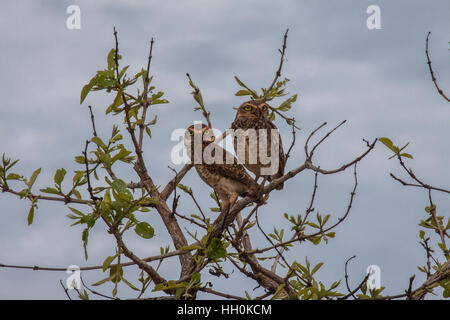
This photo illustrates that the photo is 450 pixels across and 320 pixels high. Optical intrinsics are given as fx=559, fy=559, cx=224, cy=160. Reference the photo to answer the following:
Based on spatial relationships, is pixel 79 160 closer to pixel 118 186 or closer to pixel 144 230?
pixel 118 186

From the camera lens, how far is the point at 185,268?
5094 mm

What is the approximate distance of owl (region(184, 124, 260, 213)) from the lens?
5223mm

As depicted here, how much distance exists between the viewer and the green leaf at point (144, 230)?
151 inches

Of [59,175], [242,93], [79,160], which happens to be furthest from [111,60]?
[242,93]

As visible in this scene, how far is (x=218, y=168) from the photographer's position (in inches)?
207

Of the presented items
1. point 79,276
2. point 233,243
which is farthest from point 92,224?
point 233,243

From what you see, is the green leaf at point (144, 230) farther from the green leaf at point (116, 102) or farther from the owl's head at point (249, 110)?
the owl's head at point (249, 110)

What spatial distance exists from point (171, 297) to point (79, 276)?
712mm

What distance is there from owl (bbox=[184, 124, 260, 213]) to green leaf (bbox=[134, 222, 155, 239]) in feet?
4.47

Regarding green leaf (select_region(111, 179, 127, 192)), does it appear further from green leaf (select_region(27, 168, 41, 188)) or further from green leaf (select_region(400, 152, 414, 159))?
green leaf (select_region(400, 152, 414, 159))

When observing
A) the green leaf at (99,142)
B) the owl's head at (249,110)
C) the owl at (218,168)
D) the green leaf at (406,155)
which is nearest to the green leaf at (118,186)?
the green leaf at (99,142)

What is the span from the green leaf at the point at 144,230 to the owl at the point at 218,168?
136cm

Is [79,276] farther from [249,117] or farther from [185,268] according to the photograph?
[249,117]

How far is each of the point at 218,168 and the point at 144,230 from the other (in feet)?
5.13
